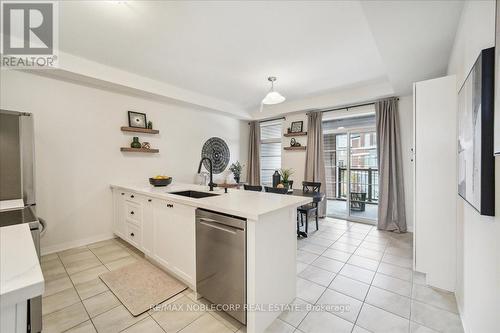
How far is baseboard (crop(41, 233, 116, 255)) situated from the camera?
2933mm

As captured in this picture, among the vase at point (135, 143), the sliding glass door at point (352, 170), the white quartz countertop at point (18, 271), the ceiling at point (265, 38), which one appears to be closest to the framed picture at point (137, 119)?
the vase at point (135, 143)

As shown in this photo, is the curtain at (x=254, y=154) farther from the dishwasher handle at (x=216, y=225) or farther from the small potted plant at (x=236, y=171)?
the dishwasher handle at (x=216, y=225)

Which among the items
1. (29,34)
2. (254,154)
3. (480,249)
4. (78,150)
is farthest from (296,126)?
(29,34)

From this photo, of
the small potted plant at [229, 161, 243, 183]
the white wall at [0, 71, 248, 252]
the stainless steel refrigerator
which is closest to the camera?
the stainless steel refrigerator

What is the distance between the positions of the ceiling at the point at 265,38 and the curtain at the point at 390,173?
49 cm

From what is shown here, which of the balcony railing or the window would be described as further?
the window

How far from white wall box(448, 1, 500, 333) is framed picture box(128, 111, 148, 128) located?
4.25 m

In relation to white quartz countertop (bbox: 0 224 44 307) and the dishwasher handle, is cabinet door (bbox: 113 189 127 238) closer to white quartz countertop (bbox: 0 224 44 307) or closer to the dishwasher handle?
the dishwasher handle

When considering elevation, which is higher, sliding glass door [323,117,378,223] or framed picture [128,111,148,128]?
framed picture [128,111,148,128]

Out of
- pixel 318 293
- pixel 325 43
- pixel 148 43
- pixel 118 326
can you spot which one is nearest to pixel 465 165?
pixel 318 293

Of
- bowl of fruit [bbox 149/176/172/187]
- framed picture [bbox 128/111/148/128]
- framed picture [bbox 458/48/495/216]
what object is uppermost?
framed picture [bbox 128/111/148/128]

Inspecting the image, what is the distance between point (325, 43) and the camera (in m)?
2.58

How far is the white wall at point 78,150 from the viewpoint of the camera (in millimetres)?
2867

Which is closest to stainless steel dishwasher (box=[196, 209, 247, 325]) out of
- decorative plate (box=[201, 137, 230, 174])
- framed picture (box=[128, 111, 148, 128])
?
framed picture (box=[128, 111, 148, 128])
